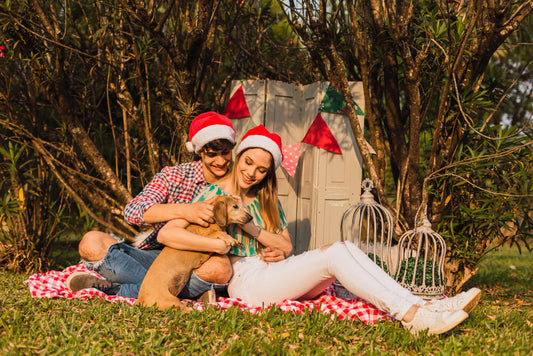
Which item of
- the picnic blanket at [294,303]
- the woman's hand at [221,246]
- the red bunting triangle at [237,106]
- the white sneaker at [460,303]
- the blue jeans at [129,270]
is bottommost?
the picnic blanket at [294,303]

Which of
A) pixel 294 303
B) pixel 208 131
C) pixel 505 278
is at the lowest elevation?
pixel 505 278

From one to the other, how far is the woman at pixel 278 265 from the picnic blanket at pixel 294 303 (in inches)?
2.9

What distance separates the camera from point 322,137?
4.74m

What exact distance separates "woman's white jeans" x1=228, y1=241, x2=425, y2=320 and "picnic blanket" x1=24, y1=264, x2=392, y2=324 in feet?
0.24

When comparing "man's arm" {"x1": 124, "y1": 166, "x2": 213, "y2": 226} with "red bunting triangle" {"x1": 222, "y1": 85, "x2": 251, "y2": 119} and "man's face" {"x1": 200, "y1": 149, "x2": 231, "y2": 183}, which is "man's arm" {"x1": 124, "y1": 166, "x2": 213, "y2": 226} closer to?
"man's face" {"x1": 200, "y1": 149, "x2": 231, "y2": 183}

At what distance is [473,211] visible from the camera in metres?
4.11

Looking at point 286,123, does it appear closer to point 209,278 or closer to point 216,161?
point 216,161

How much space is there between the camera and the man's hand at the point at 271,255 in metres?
3.44

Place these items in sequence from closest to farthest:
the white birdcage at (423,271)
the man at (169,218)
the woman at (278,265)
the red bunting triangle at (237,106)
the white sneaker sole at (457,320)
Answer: the white sneaker sole at (457,320) < the woman at (278,265) < the man at (169,218) < the white birdcage at (423,271) < the red bunting triangle at (237,106)

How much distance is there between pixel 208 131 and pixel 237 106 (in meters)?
1.44

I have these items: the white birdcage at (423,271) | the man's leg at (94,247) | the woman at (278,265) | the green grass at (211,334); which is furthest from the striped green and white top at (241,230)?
the white birdcage at (423,271)

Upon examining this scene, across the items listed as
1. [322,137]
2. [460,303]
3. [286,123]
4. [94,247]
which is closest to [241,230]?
[94,247]

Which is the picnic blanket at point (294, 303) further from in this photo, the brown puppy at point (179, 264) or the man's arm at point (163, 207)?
the man's arm at point (163, 207)

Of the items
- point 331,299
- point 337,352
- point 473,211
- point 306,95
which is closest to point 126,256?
point 331,299
